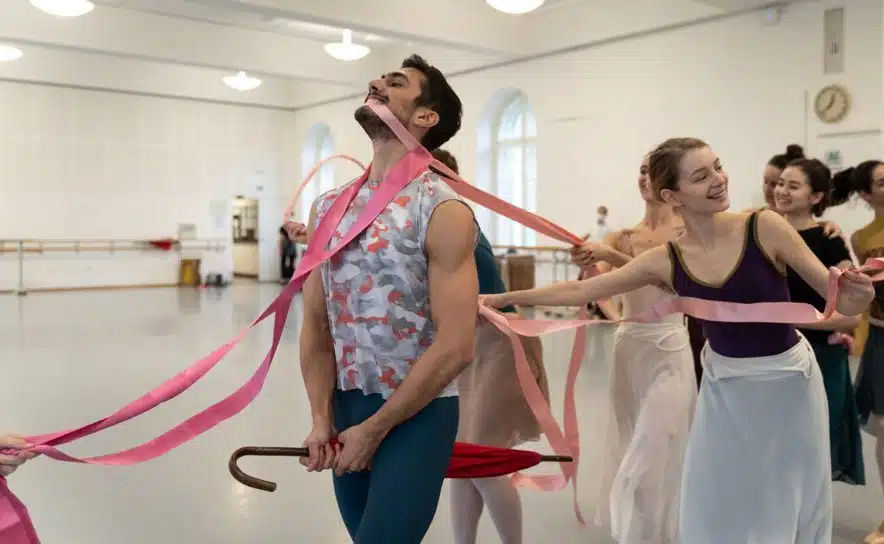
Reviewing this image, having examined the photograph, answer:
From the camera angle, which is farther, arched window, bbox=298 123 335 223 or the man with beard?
arched window, bbox=298 123 335 223

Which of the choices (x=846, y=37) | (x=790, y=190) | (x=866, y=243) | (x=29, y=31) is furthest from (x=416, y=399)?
(x=29, y=31)

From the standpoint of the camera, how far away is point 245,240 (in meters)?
19.9

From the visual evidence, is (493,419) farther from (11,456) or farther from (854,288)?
(11,456)

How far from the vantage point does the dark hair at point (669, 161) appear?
227cm

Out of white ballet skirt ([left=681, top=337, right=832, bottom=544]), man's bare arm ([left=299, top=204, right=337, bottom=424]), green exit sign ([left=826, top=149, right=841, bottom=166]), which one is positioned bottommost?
white ballet skirt ([left=681, top=337, right=832, bottom=544])

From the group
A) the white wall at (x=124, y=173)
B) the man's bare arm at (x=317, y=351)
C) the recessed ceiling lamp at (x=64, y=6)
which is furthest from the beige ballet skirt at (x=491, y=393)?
the white wall at (x=124, y=173)

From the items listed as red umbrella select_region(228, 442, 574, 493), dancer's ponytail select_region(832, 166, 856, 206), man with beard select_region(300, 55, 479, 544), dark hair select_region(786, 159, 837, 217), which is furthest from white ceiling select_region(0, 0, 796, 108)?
man with beard select_region(300, 55, 479, 544)

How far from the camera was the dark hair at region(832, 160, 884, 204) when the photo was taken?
3.41 meters

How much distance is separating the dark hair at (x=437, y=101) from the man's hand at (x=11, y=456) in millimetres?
1045

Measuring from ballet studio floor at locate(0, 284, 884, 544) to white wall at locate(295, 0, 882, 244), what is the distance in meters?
2.88

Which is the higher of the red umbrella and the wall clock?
the wall clock

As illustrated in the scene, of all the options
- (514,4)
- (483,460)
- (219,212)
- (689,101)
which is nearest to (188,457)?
(483,460)

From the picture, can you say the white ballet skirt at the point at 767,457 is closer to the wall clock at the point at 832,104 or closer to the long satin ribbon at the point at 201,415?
the long satin ribbon at the point at 201,415

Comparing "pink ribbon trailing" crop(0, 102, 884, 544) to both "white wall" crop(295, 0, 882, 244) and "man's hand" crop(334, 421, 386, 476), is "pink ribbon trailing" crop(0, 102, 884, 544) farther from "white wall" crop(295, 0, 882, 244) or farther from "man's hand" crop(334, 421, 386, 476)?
"white wall" crop(295, 0, 882, 244)
